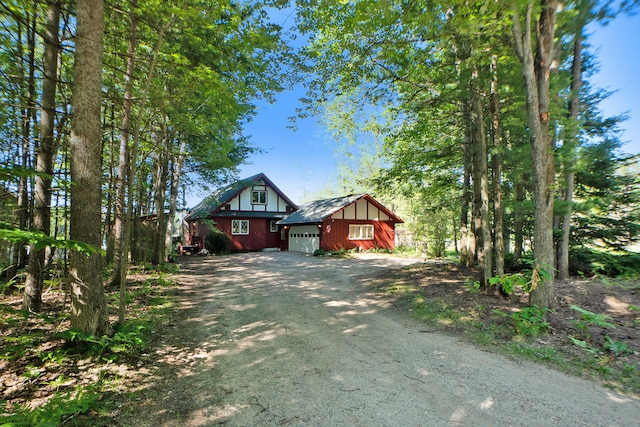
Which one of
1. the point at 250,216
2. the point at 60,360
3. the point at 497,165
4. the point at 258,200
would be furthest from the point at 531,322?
the point at 258,200

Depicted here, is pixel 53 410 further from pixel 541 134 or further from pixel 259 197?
pixel 259 197

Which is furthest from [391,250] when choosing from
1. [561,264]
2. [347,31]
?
[347,31]

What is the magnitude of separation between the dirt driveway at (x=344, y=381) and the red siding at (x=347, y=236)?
1446 cm

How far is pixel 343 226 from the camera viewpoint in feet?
69.4

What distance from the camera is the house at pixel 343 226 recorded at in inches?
808

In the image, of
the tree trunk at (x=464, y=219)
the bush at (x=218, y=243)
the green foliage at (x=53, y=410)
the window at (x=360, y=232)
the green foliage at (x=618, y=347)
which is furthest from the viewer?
the window at (x=360, y=232)

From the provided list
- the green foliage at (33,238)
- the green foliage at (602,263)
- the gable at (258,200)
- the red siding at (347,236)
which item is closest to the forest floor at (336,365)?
the green foliage at (33,238)

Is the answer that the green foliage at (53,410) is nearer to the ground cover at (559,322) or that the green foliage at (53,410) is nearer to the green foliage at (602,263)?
the ground cover at (559,322)

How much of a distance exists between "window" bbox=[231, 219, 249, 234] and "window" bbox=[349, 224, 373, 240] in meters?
8.22

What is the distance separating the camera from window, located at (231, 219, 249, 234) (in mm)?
22531

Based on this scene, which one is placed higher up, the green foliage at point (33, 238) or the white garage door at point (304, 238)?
the green foliage at point (33, 238)

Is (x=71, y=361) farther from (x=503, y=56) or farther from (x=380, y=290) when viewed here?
(x=503, y=56)

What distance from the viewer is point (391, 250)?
21.7 m

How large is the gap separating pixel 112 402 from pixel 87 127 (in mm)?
3402
